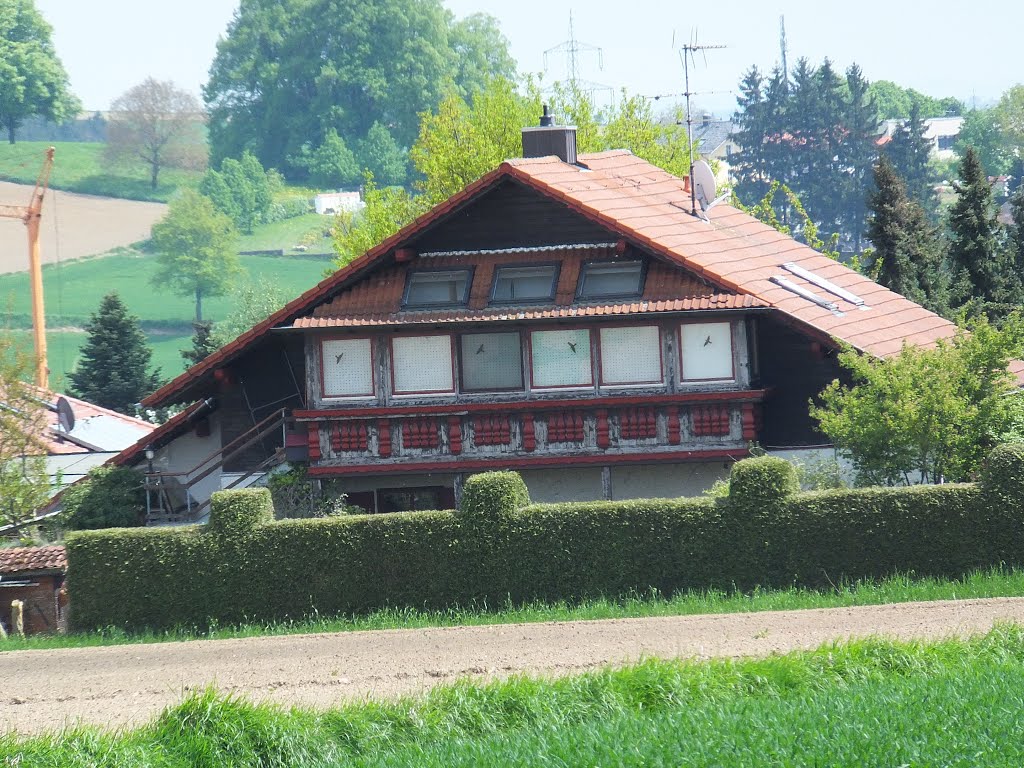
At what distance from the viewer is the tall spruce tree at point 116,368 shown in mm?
69562

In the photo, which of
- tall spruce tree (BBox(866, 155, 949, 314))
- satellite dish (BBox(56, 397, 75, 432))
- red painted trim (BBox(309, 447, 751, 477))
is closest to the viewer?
red painted trim (BBox(309, 447, 751, 477))

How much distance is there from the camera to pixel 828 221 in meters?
130

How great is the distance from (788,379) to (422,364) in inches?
280

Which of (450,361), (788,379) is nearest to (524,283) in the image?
(450,361)

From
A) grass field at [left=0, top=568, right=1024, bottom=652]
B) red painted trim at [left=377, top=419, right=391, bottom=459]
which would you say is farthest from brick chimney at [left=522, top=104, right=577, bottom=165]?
grass field at [left=0, top=568, right=1024, bottom=652]

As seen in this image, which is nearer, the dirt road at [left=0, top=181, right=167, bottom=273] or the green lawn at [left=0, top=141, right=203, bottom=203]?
the dirt road at [left=0, top=181, right=167, bottom=273]

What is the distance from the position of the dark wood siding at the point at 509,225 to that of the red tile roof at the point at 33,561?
9.21 metres

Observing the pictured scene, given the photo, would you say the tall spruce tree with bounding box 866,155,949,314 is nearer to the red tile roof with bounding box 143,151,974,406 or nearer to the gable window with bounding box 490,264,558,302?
the red tile roof with bounding box 143,151,974,406

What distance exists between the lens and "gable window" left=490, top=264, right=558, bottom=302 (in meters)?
33.3

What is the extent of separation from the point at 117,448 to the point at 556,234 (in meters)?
20.9

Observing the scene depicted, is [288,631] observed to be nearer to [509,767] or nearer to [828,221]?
[509,767]

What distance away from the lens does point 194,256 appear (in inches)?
4919

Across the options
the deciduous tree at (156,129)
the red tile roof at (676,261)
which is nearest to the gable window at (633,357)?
the red tile roof at (676,261)

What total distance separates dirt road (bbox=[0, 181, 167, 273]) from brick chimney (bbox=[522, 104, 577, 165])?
9413cm
